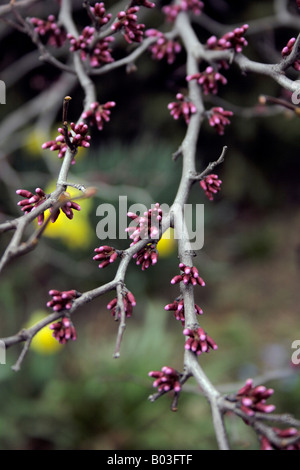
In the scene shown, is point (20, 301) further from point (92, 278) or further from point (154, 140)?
point (154, 140)

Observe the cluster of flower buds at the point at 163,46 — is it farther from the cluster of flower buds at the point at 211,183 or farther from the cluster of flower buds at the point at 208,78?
the cluster of flower buds at the point at 211,183

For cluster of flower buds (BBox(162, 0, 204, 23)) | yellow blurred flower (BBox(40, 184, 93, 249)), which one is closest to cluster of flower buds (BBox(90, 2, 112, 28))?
cluster of flower buds (BBox(162, 0, 204, 23))

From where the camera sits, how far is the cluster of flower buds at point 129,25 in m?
1.16

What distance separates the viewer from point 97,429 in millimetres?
2963

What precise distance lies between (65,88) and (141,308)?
2.22 meters

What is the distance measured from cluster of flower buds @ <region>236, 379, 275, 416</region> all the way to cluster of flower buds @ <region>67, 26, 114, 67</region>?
98 centimetres

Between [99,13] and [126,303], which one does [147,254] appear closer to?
[126,303]

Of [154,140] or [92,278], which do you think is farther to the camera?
[154,140]

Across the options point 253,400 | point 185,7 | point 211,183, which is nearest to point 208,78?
point 211,183

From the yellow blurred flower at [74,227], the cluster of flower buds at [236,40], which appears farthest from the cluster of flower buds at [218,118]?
the yellow blurred flower at [74,227]

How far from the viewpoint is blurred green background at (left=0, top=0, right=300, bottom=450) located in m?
2.94

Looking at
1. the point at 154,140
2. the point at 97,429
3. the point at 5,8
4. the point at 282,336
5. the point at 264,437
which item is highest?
the point at 154,140

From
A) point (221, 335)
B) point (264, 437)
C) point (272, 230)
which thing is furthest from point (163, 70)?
point (264, 437)

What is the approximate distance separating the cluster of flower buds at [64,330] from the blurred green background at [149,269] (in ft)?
5.21
